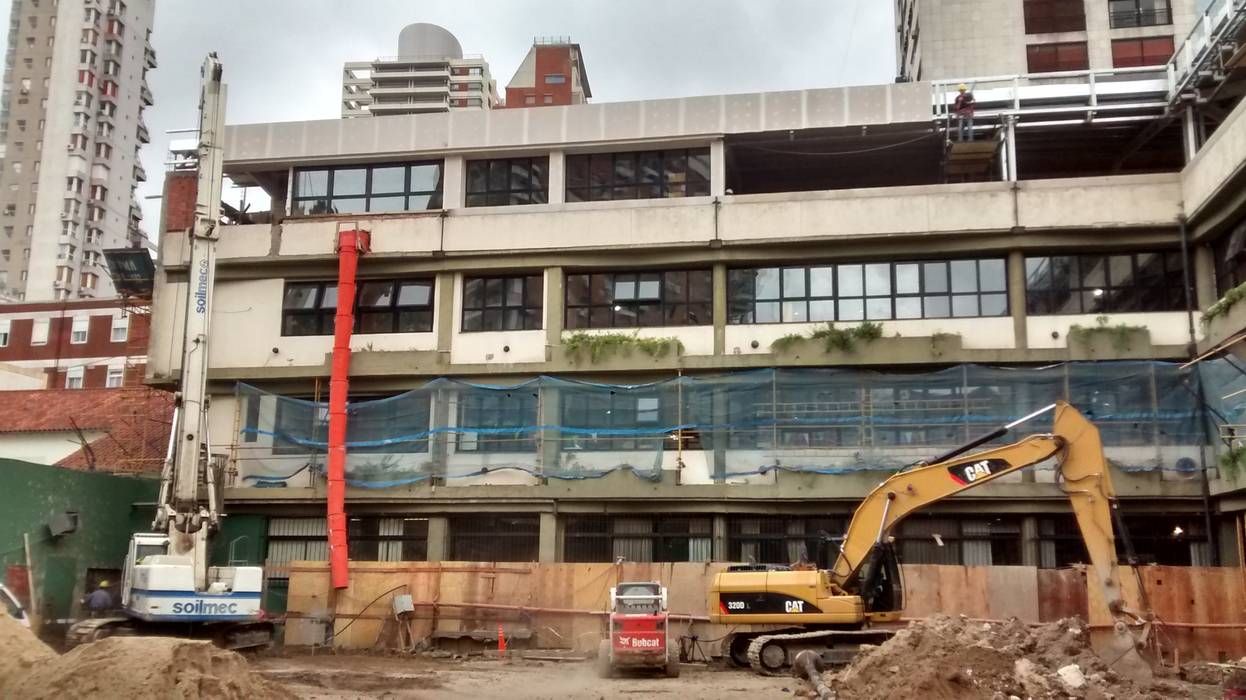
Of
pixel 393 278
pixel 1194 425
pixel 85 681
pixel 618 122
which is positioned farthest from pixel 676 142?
pixel 85 681

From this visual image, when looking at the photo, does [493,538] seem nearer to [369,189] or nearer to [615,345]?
[615,345]

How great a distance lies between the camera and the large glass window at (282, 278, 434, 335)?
32.6m

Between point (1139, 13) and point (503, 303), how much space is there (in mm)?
29899

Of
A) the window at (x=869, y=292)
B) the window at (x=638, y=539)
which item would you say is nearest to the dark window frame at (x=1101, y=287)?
the window at (x=869, y=292)

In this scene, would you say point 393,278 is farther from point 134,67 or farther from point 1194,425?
point 134,67

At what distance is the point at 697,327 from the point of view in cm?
3103

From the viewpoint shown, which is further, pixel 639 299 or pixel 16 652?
pixel 639 299

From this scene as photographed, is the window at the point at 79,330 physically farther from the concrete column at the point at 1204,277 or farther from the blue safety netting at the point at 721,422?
the concrete column at the point at 1204,277

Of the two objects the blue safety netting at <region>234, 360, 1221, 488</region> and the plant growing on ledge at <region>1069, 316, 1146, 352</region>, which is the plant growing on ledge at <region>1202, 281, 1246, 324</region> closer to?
the blue safety netting at <region>234, 360, 1221, 488</region>

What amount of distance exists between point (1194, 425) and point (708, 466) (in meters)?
11.3

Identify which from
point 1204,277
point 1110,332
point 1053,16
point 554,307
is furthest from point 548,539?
point 1053,16

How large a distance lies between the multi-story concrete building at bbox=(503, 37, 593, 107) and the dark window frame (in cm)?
5943

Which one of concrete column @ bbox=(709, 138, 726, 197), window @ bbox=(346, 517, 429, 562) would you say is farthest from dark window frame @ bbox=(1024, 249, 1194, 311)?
window @ bbox=(346, 517, 429, 562)

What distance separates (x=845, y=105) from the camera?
1220 inches
